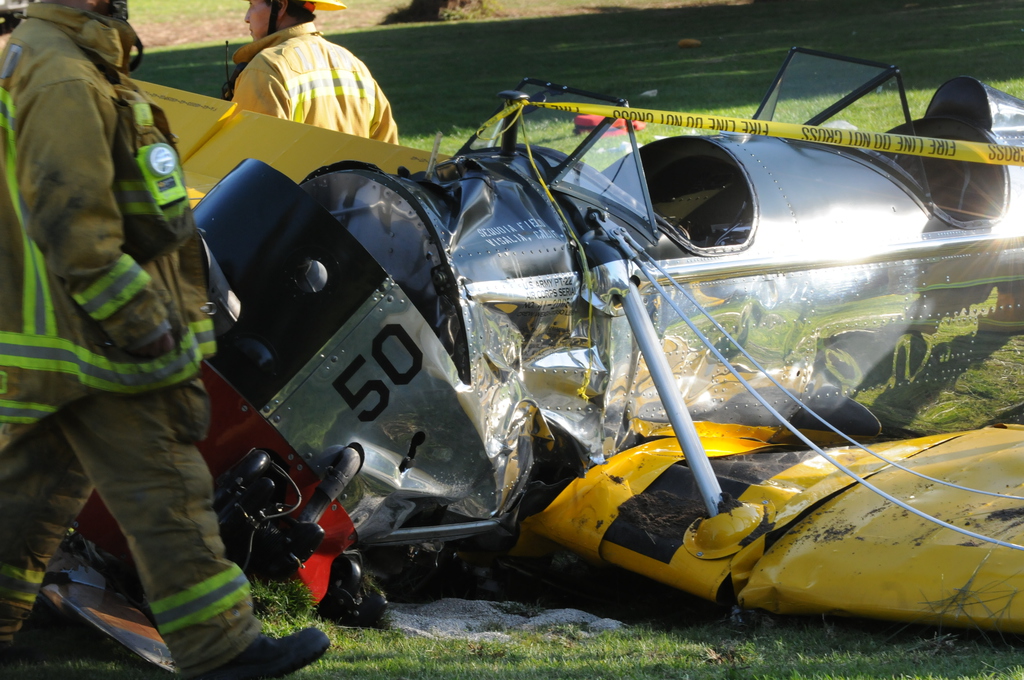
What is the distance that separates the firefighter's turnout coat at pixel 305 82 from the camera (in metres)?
5.59

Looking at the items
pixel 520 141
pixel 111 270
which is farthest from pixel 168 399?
pixel 520 141

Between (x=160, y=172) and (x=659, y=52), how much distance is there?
17412 mm

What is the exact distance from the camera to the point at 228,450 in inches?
119

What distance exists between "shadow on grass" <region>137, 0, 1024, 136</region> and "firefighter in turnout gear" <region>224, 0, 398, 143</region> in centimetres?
613

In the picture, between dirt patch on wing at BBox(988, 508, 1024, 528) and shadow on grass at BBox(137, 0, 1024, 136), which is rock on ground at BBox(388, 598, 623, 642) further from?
shadow on grass at BBox(137, 0, 1024, 136)

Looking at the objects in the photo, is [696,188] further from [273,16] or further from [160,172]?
[160,172]

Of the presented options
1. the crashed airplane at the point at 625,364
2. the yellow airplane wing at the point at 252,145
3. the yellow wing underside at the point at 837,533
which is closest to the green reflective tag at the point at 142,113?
the crashed airplane at the point at 625,364

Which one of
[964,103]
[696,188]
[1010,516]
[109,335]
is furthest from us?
[964,103]

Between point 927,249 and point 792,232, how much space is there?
727 mm

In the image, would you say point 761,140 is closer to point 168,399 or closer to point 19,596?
point 168,399

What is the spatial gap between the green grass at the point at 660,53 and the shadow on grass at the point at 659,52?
3cm

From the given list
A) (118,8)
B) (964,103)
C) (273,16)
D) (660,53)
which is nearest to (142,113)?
(118,8)

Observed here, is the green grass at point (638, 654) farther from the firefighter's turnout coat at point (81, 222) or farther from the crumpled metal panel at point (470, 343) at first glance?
the firefighter's turnout coat at point (81, 222)

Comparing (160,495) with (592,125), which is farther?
(592,125)
